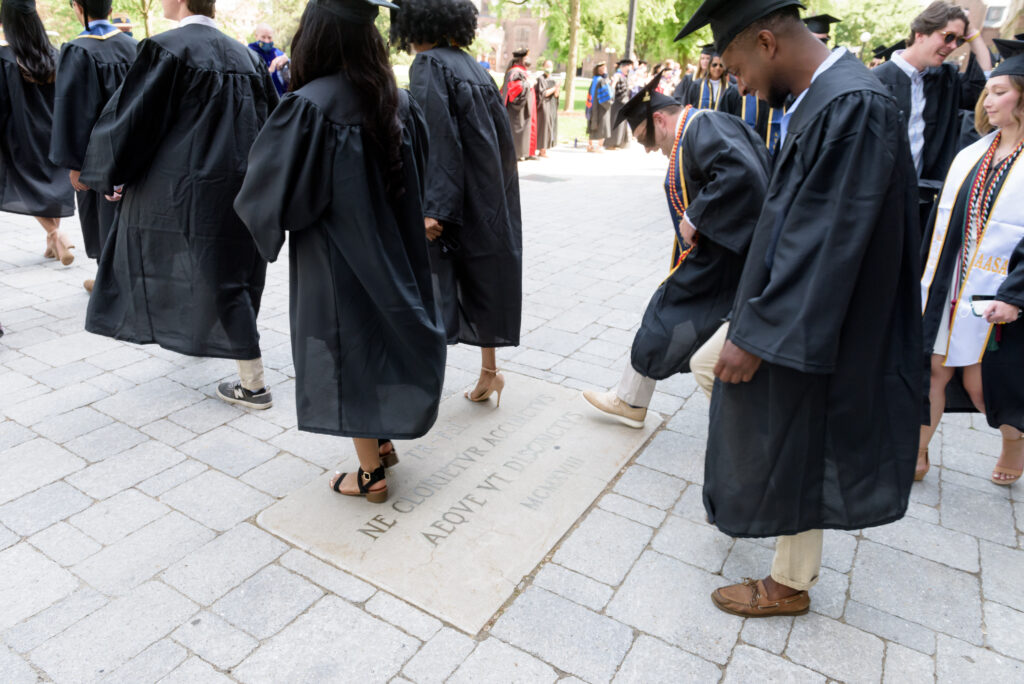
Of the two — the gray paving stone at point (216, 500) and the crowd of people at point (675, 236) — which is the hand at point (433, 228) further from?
the gray paving stone at point (216, 500)

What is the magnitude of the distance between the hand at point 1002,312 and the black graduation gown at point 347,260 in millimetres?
2087

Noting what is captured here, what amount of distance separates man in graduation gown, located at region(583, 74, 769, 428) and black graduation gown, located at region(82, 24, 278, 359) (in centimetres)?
189

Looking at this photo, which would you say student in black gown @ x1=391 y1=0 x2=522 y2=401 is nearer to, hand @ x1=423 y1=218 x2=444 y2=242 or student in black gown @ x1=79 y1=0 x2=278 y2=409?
hand @ x1=423 y1=218 x2=444 y2=242

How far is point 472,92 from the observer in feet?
11.0

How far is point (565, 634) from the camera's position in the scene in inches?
90.7

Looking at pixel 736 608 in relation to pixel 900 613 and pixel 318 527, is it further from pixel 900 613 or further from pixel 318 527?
pixel 318 527

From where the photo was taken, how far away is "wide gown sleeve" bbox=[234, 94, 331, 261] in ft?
8.02

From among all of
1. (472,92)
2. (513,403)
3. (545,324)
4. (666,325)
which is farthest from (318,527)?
(545,324)

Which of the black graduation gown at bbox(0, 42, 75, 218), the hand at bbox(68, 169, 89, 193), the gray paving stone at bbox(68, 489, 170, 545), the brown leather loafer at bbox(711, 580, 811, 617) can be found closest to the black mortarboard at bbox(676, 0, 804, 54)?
the brown leather loafer at bbox(711, 580, 811, 617)

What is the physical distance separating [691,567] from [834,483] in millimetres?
743

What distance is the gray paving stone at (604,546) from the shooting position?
2.62 m

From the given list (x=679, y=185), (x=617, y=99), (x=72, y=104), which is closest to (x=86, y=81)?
(x=72, y=104)

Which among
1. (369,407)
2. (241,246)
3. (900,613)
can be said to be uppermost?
(241,246)

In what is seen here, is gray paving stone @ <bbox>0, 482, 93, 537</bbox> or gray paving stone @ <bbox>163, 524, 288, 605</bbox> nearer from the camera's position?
gray paving stone @ <bbox>163, 524, 288, 605</bbox>
